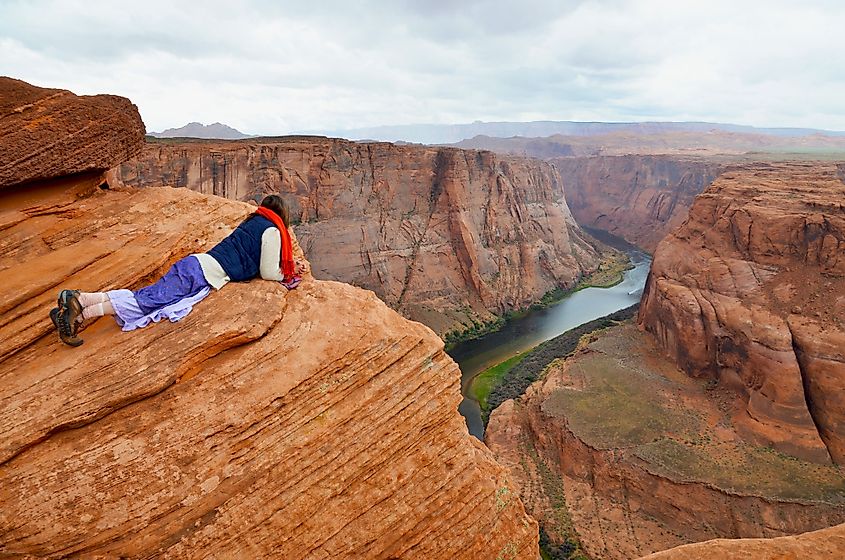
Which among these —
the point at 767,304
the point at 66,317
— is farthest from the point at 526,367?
the point at 66,317

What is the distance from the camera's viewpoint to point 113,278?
27.4 ft

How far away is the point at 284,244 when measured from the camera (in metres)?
8.72

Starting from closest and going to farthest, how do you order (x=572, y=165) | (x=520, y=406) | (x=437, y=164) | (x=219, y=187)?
(x=520, y=406), (x=219, y=187), (x=437, y=164), (x=572, y=165)

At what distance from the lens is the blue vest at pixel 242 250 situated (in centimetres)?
838

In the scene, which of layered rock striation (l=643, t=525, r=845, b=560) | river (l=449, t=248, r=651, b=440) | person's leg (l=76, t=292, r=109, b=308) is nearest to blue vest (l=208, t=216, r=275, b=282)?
person's leg (l=76, t=292, r=109, b=308)

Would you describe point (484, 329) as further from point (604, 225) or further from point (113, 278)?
point (604, 225)

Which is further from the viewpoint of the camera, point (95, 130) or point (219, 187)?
point (219, 187)

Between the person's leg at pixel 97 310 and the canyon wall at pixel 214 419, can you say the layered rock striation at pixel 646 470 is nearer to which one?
the canyon wall at pixel 214 419

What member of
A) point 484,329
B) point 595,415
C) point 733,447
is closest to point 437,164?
point 484,329

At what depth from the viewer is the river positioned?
43406mm

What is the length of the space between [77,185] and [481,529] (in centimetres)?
993

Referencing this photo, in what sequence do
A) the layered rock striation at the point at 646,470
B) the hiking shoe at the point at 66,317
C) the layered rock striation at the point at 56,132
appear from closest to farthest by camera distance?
Answer: the hiking shoe at the point at 66,317 < the layered rock striation at the point at 56,132 < the layered rock striation at the point at 646,470

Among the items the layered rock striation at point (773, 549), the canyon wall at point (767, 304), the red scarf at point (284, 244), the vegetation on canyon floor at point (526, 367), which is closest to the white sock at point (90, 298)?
the red scarf at point (284, 244)

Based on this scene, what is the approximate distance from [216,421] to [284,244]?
3156 millimetres
